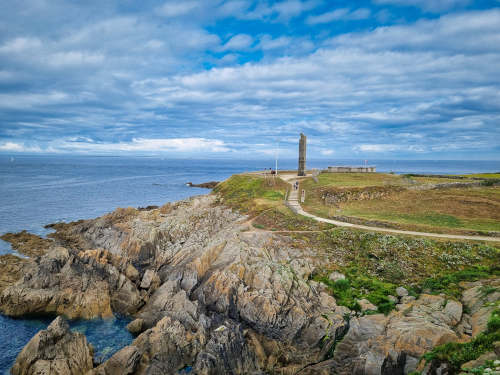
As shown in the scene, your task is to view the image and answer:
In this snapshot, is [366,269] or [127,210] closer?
[366,269]

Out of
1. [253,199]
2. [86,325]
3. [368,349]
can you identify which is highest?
[253,199]

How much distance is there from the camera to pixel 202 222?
39969mm

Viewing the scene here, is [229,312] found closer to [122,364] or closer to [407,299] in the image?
[122,364]

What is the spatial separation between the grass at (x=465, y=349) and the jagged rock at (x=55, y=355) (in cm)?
1876

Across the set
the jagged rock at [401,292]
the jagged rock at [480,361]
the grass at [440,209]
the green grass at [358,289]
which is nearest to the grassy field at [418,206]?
the grass at [440,209]

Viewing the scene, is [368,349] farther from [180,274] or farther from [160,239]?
[160,239]

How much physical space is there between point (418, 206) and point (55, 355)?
131 feet

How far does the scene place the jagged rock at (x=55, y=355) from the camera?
53.1 ft

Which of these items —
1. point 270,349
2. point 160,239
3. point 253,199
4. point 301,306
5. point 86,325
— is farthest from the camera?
point 253,199

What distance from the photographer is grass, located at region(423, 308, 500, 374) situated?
43.5 ft

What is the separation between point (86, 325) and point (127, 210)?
2640 centimetres

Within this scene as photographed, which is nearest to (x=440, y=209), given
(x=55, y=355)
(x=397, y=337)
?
(x=397, y=337)

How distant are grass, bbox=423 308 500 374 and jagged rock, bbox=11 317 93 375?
18759mm

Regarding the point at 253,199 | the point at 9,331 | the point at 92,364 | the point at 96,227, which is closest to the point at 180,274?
the point at 92,364
